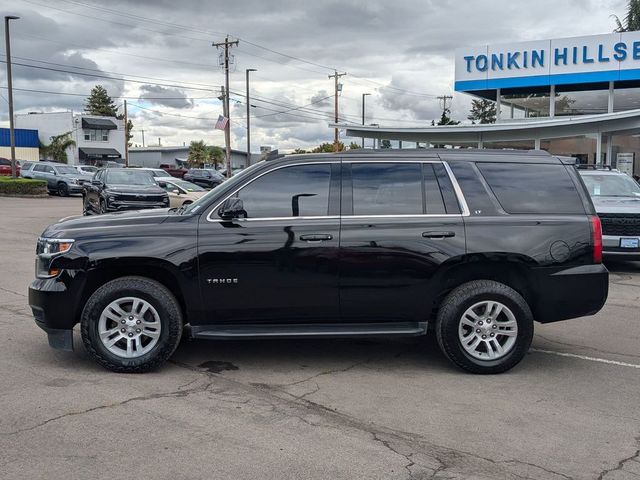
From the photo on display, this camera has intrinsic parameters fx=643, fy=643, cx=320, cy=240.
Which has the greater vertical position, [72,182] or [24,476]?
[72,182]

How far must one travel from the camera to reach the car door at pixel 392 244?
5.62m

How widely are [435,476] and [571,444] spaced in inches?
43.5

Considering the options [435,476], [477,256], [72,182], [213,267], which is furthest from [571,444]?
[72,182]

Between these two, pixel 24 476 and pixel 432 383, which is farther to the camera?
pixel 432 383

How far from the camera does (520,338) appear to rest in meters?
5.69

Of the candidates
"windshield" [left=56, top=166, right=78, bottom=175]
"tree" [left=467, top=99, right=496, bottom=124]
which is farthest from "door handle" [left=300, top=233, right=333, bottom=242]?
"tree" [left=467, top=99, right=496, bottom=124]

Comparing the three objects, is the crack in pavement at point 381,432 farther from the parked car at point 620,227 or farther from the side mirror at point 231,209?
the parked car at point 620,227

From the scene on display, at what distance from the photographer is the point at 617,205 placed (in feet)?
37.6

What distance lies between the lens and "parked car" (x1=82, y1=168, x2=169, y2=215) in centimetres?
1772

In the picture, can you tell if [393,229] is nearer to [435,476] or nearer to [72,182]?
[435,476]

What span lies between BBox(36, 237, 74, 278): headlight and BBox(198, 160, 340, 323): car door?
3.84 feet

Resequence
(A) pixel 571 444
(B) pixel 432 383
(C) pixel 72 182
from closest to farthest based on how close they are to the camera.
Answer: (A) pixel 571 444
(B) pixel 432 383
(C) pixel 72 182

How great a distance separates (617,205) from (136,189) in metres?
12.5

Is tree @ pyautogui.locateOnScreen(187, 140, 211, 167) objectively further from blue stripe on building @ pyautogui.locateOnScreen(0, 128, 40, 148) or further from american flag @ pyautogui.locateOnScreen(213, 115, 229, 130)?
american flag @ pyautogui.locateOnScreen(213, 115, 229, 130)
